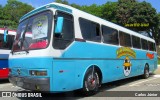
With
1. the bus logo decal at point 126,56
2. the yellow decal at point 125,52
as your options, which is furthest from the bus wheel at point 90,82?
the bus logo decal at point 126,56

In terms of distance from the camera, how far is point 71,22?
338 inches

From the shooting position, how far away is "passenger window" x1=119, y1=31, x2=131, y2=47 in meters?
12.2

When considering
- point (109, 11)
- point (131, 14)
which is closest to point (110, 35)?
point (131, 14)

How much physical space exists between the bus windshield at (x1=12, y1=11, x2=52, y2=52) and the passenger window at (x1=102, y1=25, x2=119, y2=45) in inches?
120

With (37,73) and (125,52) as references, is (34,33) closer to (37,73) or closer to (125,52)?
(37,73)

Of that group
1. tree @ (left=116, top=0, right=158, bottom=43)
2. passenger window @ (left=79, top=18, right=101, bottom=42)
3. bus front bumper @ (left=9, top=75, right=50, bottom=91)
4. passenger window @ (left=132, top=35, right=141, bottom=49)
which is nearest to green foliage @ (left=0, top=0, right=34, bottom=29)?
tree @ (left=116, top=0, right=158, bottom=43)

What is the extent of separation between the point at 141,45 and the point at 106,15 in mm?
32548

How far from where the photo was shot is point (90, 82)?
926 cm

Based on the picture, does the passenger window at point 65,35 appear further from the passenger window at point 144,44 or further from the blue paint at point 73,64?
the passenger window at point 144,44

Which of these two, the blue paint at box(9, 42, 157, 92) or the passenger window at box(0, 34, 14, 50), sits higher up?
the passenger window at box(0, 34, 14, 50)

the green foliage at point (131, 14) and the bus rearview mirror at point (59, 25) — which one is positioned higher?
the green foliage at point (131, 14)

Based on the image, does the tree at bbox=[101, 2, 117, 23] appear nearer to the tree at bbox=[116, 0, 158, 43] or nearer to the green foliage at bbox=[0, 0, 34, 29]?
the tree at bbox=[116, 0, 158, 43]

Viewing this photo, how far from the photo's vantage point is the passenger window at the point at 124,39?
482 inches

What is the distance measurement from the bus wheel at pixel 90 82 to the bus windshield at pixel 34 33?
2111 mm
